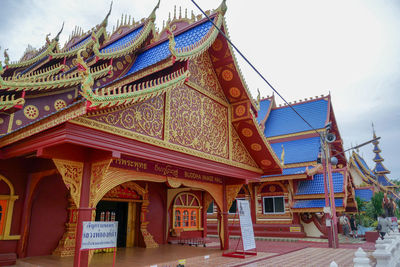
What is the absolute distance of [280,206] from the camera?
15812mm

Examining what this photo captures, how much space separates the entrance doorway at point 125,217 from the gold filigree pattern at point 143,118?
4649mm

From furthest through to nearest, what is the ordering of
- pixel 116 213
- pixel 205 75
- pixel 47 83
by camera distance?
pixel 116 213
pixel 205 75
pixel 47 83

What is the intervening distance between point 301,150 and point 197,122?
37.7ft

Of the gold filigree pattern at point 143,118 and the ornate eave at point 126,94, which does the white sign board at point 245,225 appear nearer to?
the gold filigree pattern at point 143,118

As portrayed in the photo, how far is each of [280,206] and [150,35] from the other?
1088 centimetres

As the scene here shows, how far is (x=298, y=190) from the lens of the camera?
50.7ft

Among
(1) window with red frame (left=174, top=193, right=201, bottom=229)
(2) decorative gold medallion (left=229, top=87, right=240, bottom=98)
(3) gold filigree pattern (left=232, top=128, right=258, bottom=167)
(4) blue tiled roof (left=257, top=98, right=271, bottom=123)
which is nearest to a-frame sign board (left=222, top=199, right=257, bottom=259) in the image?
(3) gold filigree pattern (left=232, top=128, right=258, bottom=167)

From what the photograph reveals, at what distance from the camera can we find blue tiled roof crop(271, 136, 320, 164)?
55.2 ft

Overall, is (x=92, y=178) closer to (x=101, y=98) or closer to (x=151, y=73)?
(x=101, y=98)

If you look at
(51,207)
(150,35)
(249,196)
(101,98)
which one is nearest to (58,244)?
(51,207)

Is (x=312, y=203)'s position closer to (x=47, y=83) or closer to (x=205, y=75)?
(x=205, y=75)

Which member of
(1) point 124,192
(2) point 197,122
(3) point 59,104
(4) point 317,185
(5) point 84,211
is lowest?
(5) point 84,211

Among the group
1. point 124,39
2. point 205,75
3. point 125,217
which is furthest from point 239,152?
point 124,39

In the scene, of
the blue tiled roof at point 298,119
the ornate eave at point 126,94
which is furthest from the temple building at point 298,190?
the ornate eave at point 126,94
